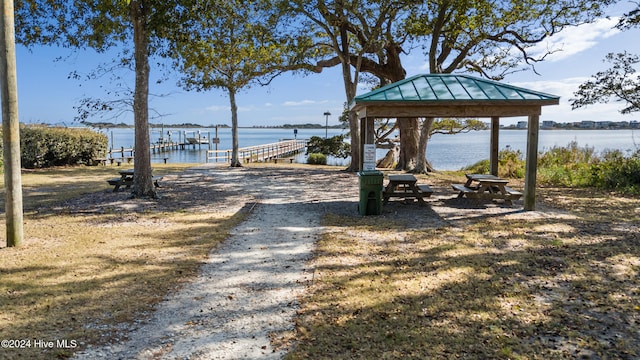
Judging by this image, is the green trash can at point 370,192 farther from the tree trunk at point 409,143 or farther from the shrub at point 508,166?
the tree trunk at point 409,143

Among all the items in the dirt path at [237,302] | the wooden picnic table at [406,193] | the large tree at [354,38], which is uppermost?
the large tree at [354,38]

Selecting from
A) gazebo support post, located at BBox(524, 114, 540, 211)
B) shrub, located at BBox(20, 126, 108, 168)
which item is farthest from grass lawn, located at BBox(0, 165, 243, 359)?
shrub, located at BBox(20, 126, 108, 168)

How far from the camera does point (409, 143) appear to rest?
17.3 metres

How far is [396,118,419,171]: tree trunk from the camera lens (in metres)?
17.2

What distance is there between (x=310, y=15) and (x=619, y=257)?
12.4m

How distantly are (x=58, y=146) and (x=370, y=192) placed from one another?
15.5 metres

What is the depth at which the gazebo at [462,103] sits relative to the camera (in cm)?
778

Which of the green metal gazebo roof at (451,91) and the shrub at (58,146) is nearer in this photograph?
the green metal gazebo roof at (451,91)

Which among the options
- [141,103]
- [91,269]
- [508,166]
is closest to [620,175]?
[508,166]

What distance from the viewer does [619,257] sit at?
5.24 m

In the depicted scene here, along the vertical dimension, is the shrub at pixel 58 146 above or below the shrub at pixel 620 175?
above

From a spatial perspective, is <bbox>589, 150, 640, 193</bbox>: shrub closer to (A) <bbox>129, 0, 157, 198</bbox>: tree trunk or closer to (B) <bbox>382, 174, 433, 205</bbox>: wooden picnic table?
(B) <bbox>382, 174, 433, 205</bbox>: wooden picnic table

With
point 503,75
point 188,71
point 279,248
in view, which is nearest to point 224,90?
point 188,71

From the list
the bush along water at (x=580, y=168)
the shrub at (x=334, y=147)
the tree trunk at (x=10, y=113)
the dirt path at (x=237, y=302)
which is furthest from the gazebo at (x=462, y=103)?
the shrub at (x=334, y=147)
